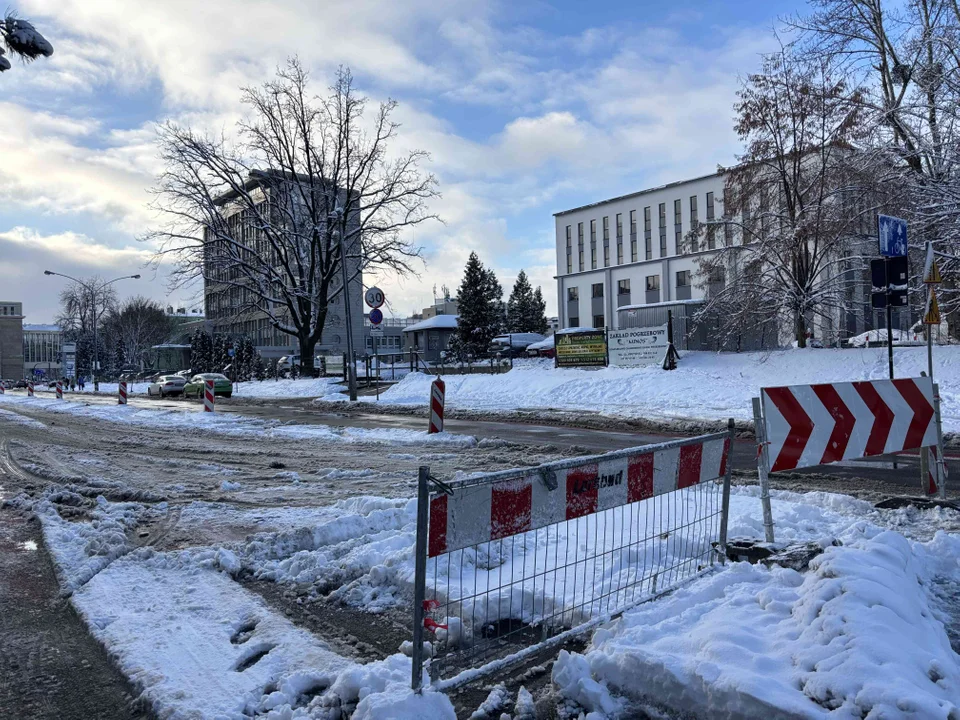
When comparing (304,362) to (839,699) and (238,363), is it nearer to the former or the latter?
(238,363)

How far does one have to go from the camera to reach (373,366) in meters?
39.6

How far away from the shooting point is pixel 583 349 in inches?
1102

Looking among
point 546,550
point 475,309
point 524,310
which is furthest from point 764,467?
point 524,310

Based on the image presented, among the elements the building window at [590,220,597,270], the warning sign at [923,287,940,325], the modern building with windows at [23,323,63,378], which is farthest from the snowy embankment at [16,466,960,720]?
the modern building with windows at [23,323,63,378]

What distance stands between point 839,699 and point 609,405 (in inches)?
746

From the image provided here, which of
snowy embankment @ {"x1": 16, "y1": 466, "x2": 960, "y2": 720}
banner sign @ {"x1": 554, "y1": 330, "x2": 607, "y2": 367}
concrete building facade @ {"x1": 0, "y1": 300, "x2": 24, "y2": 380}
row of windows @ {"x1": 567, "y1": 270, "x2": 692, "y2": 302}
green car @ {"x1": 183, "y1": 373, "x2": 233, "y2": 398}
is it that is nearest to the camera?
snowy embankment @ {"x1": 16, "y1": 466, "x2": 960, "y2": 720}

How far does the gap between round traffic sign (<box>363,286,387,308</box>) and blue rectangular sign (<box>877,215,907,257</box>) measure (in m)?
15.3

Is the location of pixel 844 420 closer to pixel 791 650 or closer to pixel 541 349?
pixel 791 650

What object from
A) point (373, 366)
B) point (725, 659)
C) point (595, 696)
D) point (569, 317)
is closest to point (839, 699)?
point (725, 659)

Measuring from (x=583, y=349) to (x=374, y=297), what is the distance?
9.06 meters

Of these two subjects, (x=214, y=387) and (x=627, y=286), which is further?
(x=627, y=286)

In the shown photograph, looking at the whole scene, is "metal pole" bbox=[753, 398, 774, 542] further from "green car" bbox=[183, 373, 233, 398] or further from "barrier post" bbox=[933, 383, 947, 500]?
"green car" bbox=[183, 373, 233, 398]

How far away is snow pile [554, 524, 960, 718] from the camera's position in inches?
121

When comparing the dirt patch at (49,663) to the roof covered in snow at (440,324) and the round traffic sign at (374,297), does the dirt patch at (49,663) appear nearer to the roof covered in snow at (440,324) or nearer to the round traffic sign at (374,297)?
the round traffic sign at (374,297)
